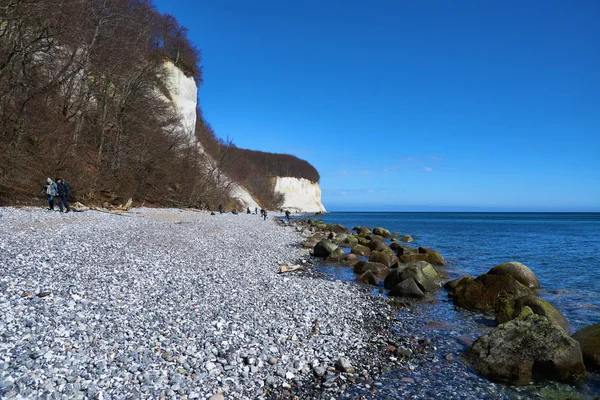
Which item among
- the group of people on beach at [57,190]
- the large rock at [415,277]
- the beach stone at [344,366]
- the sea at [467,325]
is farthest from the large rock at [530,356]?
the group of people on beach at [57,190]

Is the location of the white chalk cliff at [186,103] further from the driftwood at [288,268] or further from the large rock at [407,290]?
the large rock at [407,290]

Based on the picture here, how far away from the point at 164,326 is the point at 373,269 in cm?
1006

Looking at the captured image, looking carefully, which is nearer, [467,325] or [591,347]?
[591,347]

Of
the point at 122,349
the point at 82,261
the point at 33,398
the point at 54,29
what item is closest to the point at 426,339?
the point at 122,349

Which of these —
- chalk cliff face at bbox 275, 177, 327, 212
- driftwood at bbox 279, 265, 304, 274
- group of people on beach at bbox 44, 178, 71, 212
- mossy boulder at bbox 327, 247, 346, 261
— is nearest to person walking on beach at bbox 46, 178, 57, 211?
group of people on beach at bbox 44, 178, 71, 212

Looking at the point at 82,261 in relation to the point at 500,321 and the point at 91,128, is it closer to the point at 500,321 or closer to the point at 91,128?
the point at 500,321

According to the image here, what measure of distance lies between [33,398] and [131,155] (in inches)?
1257

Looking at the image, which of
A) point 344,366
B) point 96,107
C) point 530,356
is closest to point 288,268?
point 344,366

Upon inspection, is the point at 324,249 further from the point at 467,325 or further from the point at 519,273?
the point at 467,325

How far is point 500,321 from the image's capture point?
929cm

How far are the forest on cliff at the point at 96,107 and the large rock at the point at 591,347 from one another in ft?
79.1

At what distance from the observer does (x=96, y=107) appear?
3120cm

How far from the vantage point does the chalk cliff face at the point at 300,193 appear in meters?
116

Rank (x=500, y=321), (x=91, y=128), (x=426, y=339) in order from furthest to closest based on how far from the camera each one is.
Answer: (x=91, y=128) < (x=500, y=321) < (x=426, y=339)
